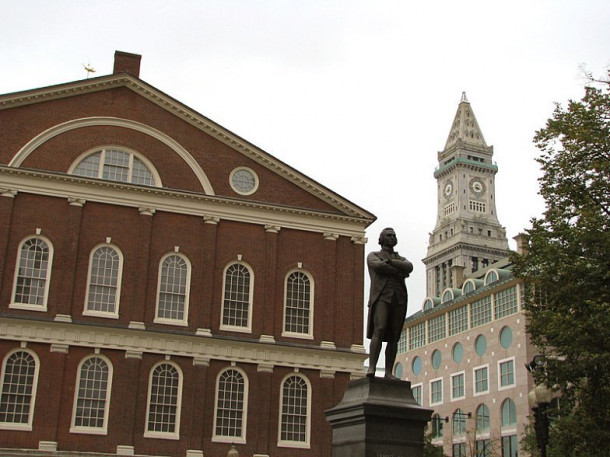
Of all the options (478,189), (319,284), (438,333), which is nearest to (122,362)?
(319,284)

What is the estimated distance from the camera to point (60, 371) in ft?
118

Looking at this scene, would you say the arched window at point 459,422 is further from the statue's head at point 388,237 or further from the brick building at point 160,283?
the statue's head at point 388,237

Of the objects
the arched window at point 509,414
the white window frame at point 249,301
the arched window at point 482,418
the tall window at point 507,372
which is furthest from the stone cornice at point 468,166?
the white window frame at point 249,301

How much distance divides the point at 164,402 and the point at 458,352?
141 feet

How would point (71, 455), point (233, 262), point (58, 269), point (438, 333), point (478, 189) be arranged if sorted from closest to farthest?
point (71, 455) < point (58, 269) < point (233, 262) < point (438, 333) < point (478, 189)

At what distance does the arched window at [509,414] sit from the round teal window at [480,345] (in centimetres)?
515

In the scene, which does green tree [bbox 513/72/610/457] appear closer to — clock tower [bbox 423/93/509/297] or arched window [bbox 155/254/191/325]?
arched window [bbox 155/254/191/325]

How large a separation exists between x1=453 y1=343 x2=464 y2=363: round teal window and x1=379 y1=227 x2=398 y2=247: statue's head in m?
60.4

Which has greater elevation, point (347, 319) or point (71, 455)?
point (347, 319)

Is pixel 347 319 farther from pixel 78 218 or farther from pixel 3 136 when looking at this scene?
pixel 3 136

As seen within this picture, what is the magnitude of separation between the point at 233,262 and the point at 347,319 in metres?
5.86

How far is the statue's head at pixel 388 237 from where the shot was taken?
15883mm

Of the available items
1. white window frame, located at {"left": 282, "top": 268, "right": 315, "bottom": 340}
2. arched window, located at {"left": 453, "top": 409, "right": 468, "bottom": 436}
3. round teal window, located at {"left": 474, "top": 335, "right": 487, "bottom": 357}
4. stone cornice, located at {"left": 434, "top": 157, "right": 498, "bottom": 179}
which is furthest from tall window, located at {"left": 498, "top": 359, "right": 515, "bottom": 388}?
stone cornice, located at {"left": 434, "top": 157, "right": 498, "bottom": 179}

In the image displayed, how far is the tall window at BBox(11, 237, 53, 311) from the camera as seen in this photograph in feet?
121
